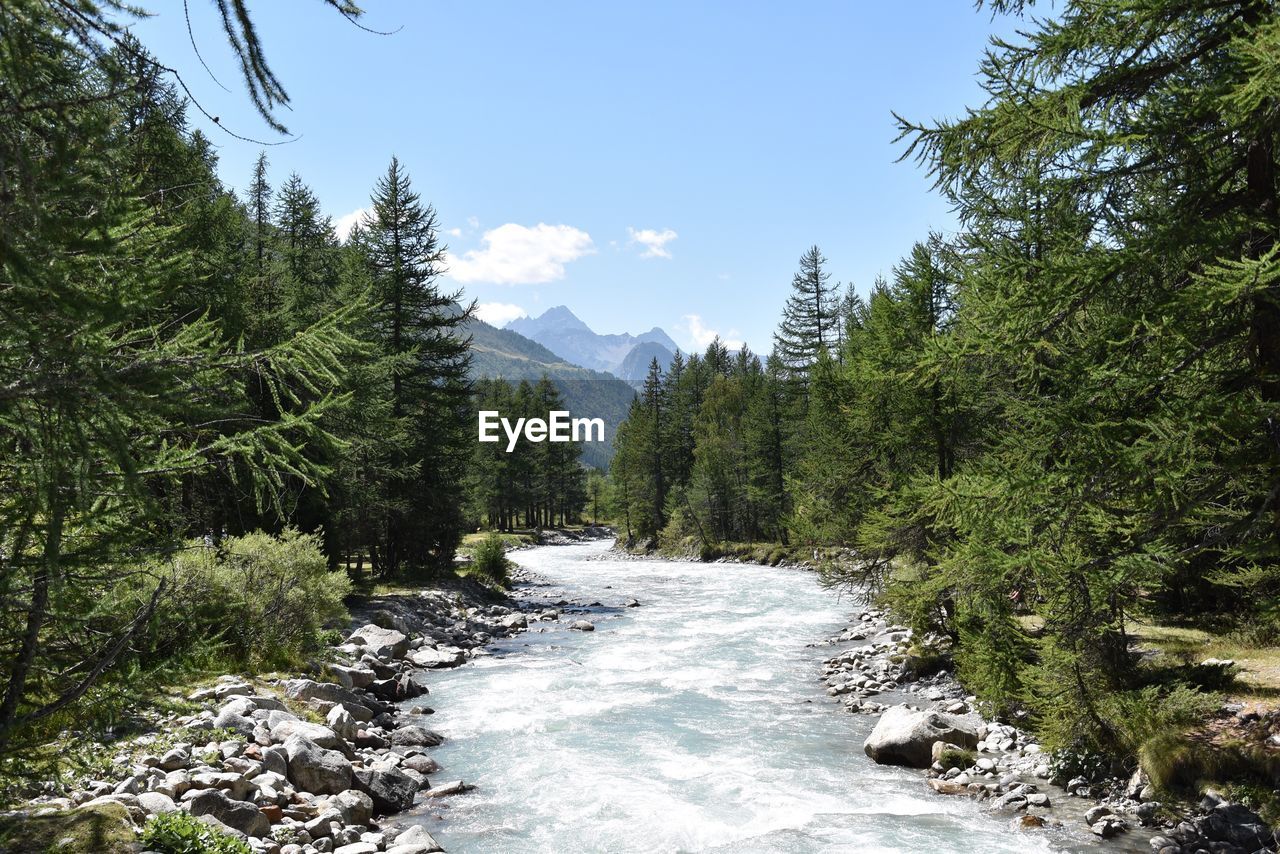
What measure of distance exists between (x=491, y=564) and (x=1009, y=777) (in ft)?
81.3

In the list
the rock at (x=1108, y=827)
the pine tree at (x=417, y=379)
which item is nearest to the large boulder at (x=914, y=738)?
the rock at (x=1108, y=827)

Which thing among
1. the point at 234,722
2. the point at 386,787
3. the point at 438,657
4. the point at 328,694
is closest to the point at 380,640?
the point at 438,657

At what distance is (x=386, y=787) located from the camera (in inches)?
375

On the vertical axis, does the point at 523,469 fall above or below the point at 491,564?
above

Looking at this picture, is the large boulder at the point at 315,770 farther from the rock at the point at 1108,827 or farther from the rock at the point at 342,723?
the rock at the point at 1108,827

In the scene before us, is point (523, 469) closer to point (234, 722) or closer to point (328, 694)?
point (328, 694)

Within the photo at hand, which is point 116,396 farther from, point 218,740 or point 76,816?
point 218,740

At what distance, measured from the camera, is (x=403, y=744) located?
11.9 metres

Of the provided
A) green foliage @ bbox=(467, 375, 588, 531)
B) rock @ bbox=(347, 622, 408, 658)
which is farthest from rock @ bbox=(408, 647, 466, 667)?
green foliage @ bbox=(467, 375, 588, 531)

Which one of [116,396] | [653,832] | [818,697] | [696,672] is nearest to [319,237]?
[696,672]

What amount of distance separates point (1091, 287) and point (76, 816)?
942cm

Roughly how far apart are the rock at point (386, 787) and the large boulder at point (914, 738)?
22.3 ft

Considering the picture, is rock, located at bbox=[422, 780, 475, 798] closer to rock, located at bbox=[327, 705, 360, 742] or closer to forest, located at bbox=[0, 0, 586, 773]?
rock, located at bbox=[327, 705, 360, 742]

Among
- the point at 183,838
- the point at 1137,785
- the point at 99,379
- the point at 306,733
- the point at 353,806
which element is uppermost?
the point at 99,379
